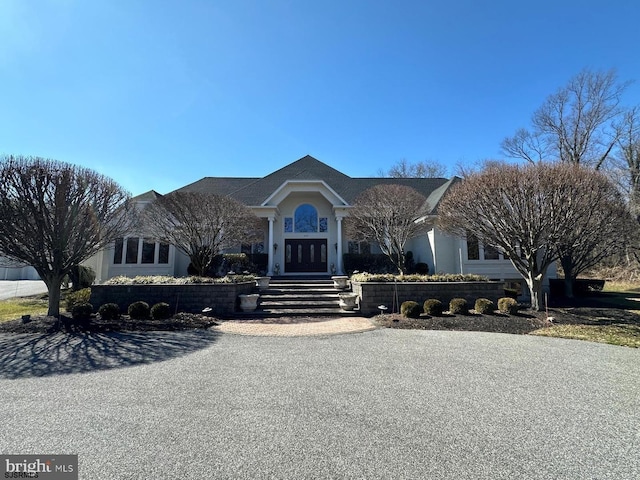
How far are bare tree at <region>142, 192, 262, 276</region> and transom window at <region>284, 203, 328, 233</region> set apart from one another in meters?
5.29

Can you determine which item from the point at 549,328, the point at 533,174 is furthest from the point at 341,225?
the point at 549,328

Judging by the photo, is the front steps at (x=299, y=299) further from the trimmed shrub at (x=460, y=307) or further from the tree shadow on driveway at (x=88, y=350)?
the trimmed shrub at (x=460, y=307)

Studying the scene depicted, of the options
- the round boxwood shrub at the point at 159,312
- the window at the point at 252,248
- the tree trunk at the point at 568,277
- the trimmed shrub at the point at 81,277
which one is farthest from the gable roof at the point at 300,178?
the round boxwood shrub at the point at 159,312

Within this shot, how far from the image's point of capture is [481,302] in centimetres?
1059

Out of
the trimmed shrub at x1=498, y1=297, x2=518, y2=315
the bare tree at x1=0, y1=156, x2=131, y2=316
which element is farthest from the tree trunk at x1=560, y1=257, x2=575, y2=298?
the bare tree at x1=0, y1=156, x2=131, y2=316

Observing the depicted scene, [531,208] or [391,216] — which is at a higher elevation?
[391,216]

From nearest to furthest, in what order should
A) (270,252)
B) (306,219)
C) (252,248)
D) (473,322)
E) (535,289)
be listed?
(473,322)
(535,289)
(270,252)
(252,248)
(306,219)

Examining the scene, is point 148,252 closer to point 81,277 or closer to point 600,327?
point 81,277

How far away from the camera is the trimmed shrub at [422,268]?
17.2 meters

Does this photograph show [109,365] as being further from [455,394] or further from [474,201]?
[474,201]

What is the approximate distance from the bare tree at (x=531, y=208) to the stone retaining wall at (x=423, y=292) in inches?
60.9

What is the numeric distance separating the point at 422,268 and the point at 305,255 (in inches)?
281

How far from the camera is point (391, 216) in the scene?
602 inches

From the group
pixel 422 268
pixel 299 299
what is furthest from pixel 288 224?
pixel 422 268
